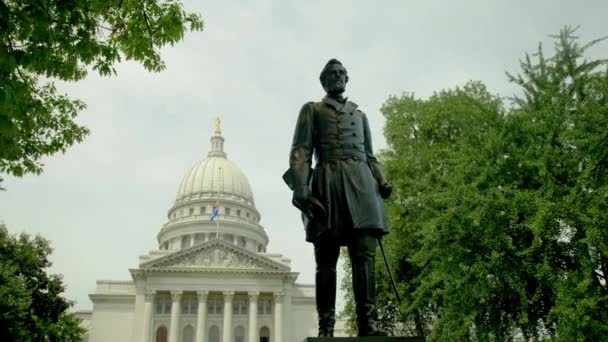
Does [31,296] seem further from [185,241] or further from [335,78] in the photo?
[185,241]

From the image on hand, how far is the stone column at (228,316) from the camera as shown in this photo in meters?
63.2

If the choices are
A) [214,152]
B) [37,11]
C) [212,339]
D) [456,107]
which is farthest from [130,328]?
[37,11]

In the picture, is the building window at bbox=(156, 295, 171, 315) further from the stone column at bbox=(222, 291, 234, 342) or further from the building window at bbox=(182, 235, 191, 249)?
the building window at bbox=(182, 235, 191, 249)

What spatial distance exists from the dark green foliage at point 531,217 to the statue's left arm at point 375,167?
1039 centimetres

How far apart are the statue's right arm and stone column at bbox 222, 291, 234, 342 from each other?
59.1 meters

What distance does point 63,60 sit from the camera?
1277 cm

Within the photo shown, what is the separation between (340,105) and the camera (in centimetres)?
710

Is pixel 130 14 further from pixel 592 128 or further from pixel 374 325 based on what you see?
pixel 592 128

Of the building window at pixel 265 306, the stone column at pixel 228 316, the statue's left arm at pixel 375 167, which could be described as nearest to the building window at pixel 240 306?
the building window at pixel 265 306

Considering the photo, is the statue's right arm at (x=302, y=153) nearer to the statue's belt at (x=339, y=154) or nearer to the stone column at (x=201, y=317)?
the statue's belt at (x=339, y=154)

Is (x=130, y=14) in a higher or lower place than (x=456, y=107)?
lower

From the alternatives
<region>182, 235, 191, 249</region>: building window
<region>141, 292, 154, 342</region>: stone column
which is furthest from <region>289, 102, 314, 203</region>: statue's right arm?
<region>182, 235, 191, 249</region>: building window

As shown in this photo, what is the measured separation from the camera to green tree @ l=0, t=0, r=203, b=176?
8.22 meters

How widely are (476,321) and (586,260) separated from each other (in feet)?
15.2
